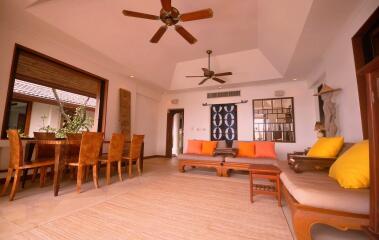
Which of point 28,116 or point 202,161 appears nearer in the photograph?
point 202,161

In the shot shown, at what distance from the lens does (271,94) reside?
6.00m

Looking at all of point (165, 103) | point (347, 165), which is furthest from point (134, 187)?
point (165, 103)

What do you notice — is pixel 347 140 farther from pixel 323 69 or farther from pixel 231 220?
pixel 231 220

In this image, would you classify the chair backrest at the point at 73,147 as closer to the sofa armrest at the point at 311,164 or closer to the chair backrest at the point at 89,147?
the chair backrest at the point at 89,147

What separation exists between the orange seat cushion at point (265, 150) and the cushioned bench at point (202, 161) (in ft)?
3.05

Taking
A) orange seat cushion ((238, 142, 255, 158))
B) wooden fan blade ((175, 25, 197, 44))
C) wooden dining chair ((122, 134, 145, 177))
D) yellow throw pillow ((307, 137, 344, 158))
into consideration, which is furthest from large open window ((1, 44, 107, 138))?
yellow throw pillow ((307, 137, 344, 158))

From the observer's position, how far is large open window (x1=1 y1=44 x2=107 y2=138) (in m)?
3.35

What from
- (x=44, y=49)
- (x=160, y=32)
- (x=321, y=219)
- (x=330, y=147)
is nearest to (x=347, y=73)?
(x=330, y=147)

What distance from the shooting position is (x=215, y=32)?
4.01 metres

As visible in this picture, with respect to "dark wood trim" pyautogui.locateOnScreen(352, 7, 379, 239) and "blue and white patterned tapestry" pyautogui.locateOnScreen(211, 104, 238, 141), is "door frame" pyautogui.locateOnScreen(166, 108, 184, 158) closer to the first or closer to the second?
"blue and white patterned tapestry" pyautogui.locateOnScreen(211, 104, 238, 141)

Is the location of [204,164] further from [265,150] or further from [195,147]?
[265,150]

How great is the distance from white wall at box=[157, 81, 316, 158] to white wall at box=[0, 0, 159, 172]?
283cm

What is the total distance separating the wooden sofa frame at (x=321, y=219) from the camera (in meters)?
1.18

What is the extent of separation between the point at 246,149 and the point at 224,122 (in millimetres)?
2440
